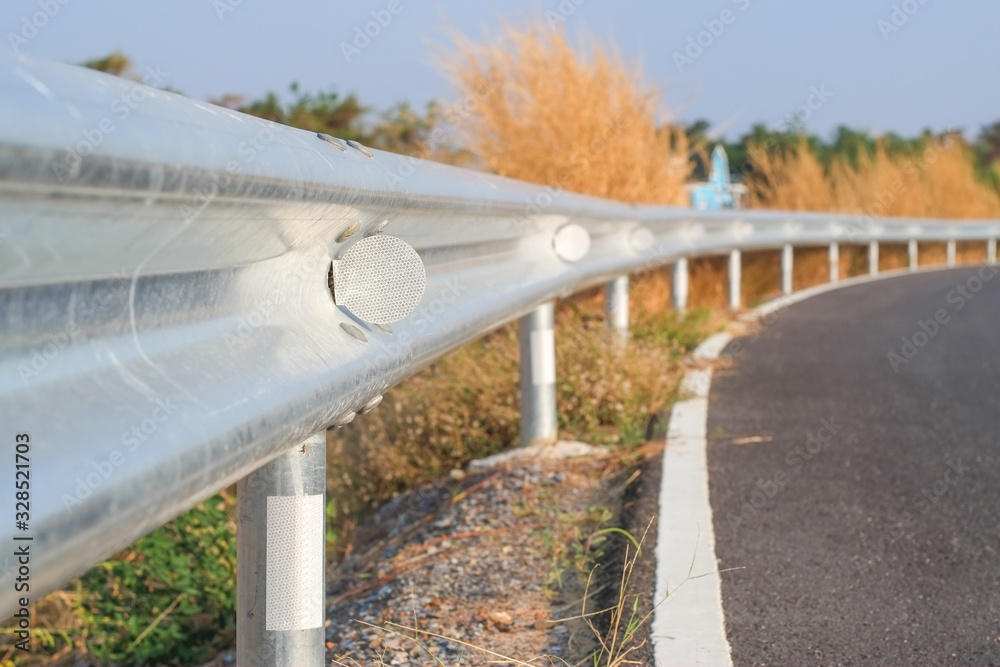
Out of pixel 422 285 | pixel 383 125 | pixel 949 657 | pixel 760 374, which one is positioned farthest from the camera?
pixel 383 125

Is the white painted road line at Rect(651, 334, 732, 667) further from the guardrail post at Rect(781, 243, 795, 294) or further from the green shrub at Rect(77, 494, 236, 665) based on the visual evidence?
the guardrail post at Rect(781, 243, 795, 294)

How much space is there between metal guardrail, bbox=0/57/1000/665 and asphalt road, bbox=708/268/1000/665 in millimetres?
1111

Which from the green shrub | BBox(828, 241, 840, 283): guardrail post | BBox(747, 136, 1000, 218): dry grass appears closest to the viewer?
the green shrub

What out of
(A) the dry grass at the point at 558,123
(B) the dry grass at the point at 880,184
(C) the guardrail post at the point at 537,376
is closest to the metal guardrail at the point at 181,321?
(C) the guardrail post at the point at 537,376

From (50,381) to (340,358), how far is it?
71cm

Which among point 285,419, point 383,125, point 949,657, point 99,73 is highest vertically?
point 383,125

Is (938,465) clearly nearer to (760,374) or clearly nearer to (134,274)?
(760,374)

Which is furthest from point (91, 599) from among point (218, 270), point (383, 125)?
point (383, 125)

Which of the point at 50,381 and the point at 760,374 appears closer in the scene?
the point at 50,381

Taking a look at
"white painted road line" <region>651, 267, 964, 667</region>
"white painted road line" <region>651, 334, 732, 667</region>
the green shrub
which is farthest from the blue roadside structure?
the green shrub

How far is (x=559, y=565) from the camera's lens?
318 cm

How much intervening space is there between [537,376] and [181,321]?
3068 millimetres

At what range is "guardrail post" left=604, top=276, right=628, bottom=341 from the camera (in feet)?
19.0

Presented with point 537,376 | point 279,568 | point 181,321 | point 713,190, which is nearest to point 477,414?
point 537,376
